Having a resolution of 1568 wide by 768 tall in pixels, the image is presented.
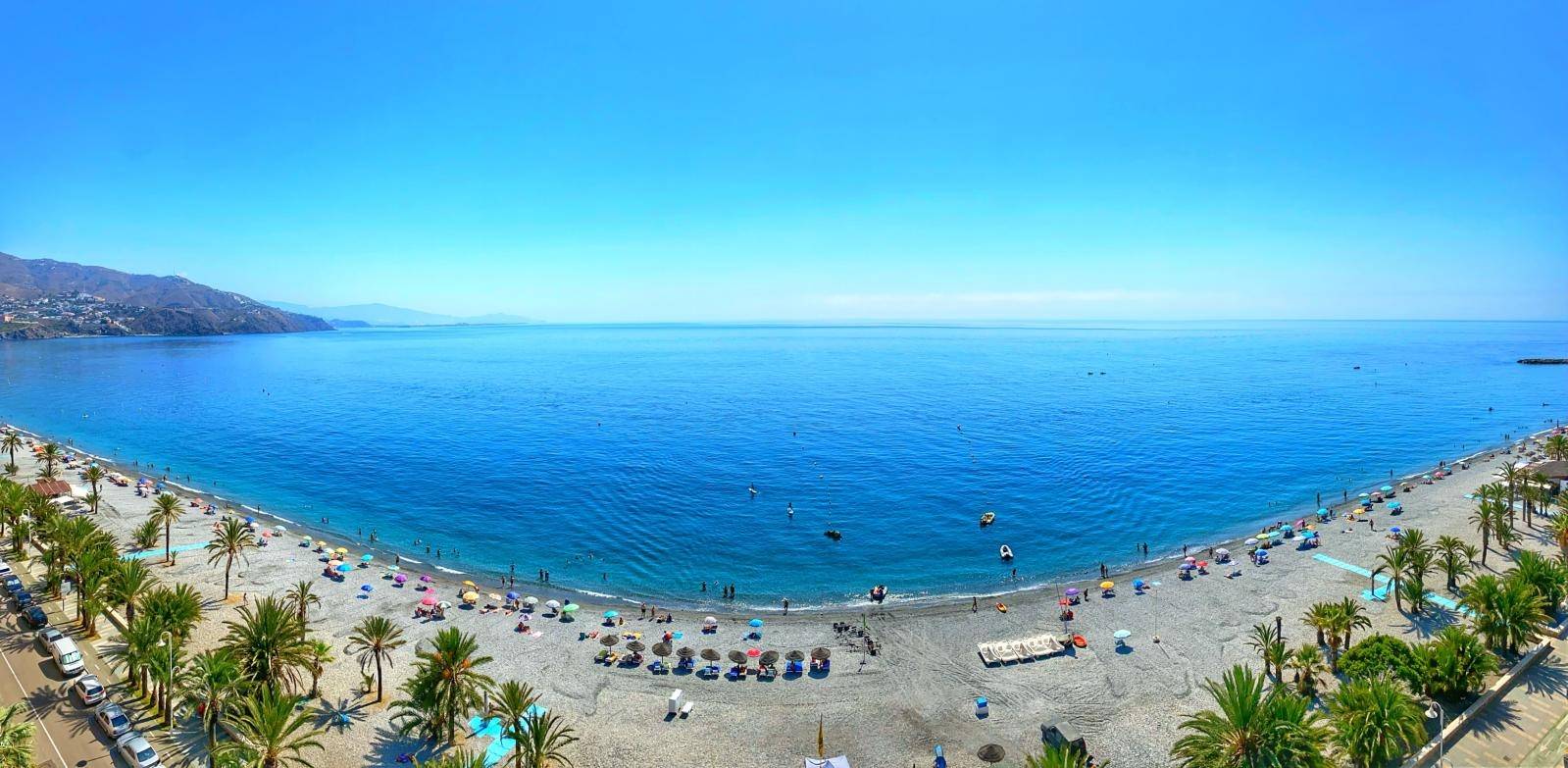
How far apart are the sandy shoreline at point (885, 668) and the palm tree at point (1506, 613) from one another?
827 centimetres

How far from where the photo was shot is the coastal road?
30.2m

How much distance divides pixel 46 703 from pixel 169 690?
788cm

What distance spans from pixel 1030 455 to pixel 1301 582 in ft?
156

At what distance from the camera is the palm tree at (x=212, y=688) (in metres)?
29.4

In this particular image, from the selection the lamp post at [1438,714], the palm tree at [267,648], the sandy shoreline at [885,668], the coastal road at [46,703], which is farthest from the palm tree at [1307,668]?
the coastal road at [46,703]

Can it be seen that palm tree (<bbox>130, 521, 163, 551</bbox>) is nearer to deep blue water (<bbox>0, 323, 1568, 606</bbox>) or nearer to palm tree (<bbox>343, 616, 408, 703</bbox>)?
deep blue water (<bbox>0, 323, 1568, 606</bbox>)

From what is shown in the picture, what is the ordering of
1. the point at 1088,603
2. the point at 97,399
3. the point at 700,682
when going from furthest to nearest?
the point at 97,399 → the point at 1088,603 → the point at 700,682

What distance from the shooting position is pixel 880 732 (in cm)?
3697

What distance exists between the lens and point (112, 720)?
3166cm

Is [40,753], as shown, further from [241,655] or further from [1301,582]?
[1301,582]

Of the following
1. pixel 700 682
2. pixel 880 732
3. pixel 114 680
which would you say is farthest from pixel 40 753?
pixel 880 732

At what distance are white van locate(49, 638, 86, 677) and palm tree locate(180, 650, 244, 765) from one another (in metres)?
10.4

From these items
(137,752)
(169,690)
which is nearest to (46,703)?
(169,690)

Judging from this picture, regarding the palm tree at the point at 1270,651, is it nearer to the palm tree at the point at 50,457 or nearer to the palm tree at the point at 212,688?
the palm tree at the point at 212,688
